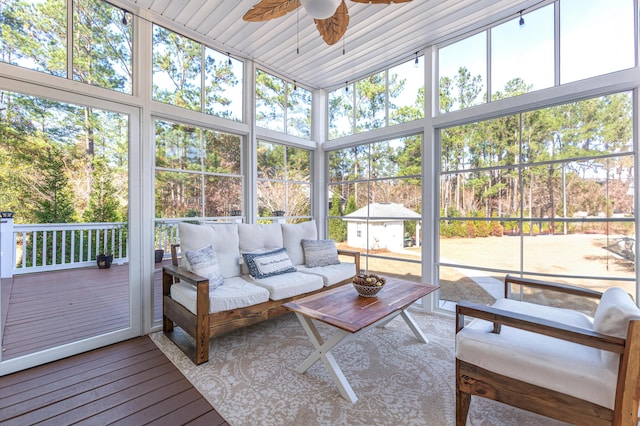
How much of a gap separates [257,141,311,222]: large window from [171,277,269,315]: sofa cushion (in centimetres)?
147

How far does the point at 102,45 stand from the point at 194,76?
2.83 ft

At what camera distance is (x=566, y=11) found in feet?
8.61

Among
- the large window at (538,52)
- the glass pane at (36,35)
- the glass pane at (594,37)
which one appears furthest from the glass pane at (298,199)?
the glass pane at (594,37)

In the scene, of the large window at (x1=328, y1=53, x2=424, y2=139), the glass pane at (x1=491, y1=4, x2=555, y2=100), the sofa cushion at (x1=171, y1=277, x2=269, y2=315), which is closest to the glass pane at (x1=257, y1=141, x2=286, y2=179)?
the large window at (x1=328, y1=53, x2=424, y2=139)

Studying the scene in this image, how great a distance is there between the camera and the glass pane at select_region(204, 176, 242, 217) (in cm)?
341

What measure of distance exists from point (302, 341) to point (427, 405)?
123 cm

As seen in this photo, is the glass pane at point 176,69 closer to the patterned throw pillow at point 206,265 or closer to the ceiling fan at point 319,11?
the ceiling fan at point 319,11

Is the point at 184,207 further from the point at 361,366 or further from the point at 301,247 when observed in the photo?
the point at 361,366

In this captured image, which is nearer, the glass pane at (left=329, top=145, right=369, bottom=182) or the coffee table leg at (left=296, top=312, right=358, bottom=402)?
the coffee table leg at (left=296, top=312, right=358, bottom=402)

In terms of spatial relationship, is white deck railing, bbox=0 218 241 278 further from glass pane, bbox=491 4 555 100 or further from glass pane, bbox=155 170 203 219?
glass pane, bbox=491 4 555 100

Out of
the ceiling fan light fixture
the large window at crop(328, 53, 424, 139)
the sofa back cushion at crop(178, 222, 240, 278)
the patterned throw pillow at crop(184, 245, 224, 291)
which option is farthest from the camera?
the large window at crop(328, 53, 424, 139)

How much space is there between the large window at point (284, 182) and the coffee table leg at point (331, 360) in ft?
7.25

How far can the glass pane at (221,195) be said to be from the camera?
3410mm

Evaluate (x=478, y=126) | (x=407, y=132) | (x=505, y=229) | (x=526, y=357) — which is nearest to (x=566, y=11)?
(x=478, y=126)
